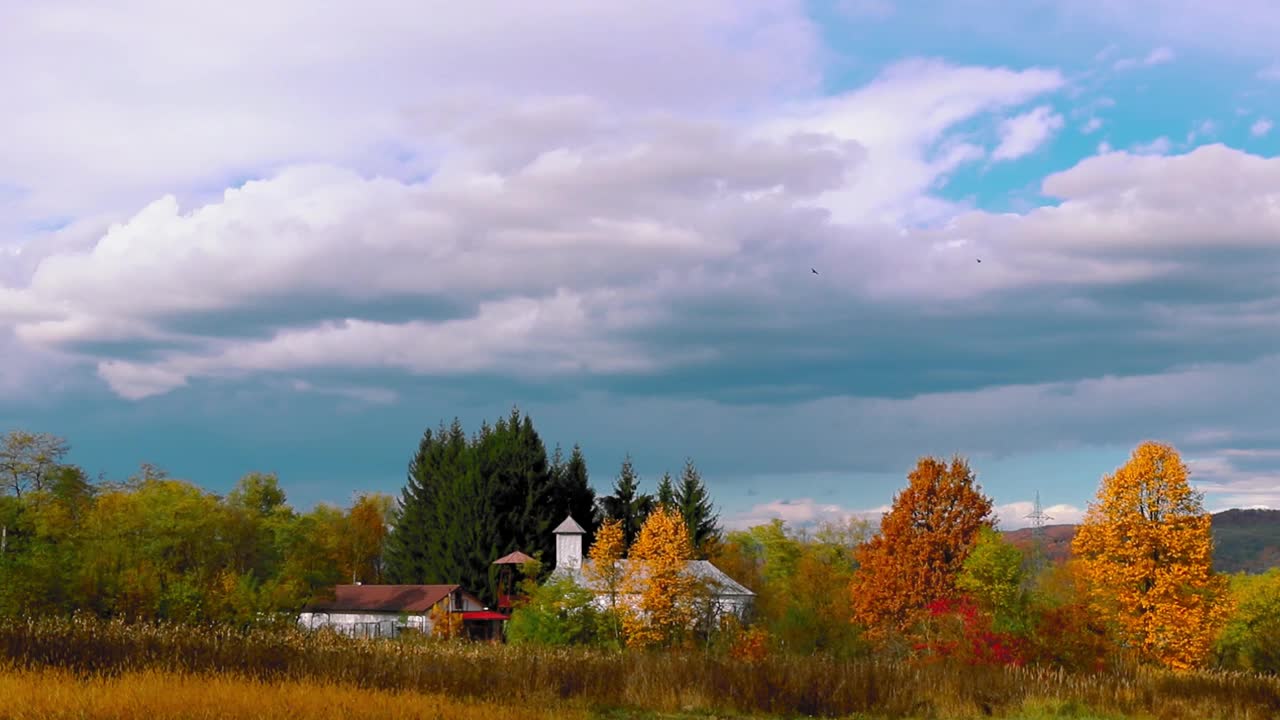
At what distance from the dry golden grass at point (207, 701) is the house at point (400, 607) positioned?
60286 millimetres

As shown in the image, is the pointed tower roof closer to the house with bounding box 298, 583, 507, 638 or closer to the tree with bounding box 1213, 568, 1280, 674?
the house with bounding box 298, 583, 507, 638

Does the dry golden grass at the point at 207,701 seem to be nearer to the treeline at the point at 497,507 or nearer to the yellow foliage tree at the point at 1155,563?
the yellow foliage tree at the point at 1155,563

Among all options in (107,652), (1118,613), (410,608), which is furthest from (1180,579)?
(410,608)

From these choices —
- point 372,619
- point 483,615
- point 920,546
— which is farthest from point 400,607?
point 920,546

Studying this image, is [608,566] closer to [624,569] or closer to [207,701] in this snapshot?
[624,569]

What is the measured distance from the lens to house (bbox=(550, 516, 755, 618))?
64.2m

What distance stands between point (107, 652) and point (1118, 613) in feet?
128

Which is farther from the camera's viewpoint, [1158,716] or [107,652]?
[1158,716]

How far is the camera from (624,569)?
212 ft

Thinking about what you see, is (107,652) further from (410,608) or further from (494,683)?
(410,608)

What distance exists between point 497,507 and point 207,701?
72.7 m

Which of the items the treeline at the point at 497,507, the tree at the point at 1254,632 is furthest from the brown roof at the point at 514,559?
the tree at the point at 1254,632

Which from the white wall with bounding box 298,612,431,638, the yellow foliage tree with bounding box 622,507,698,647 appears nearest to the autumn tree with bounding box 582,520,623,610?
the yellow foliage tree with bounding box 622,507,698,647

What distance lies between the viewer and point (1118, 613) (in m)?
48.5
